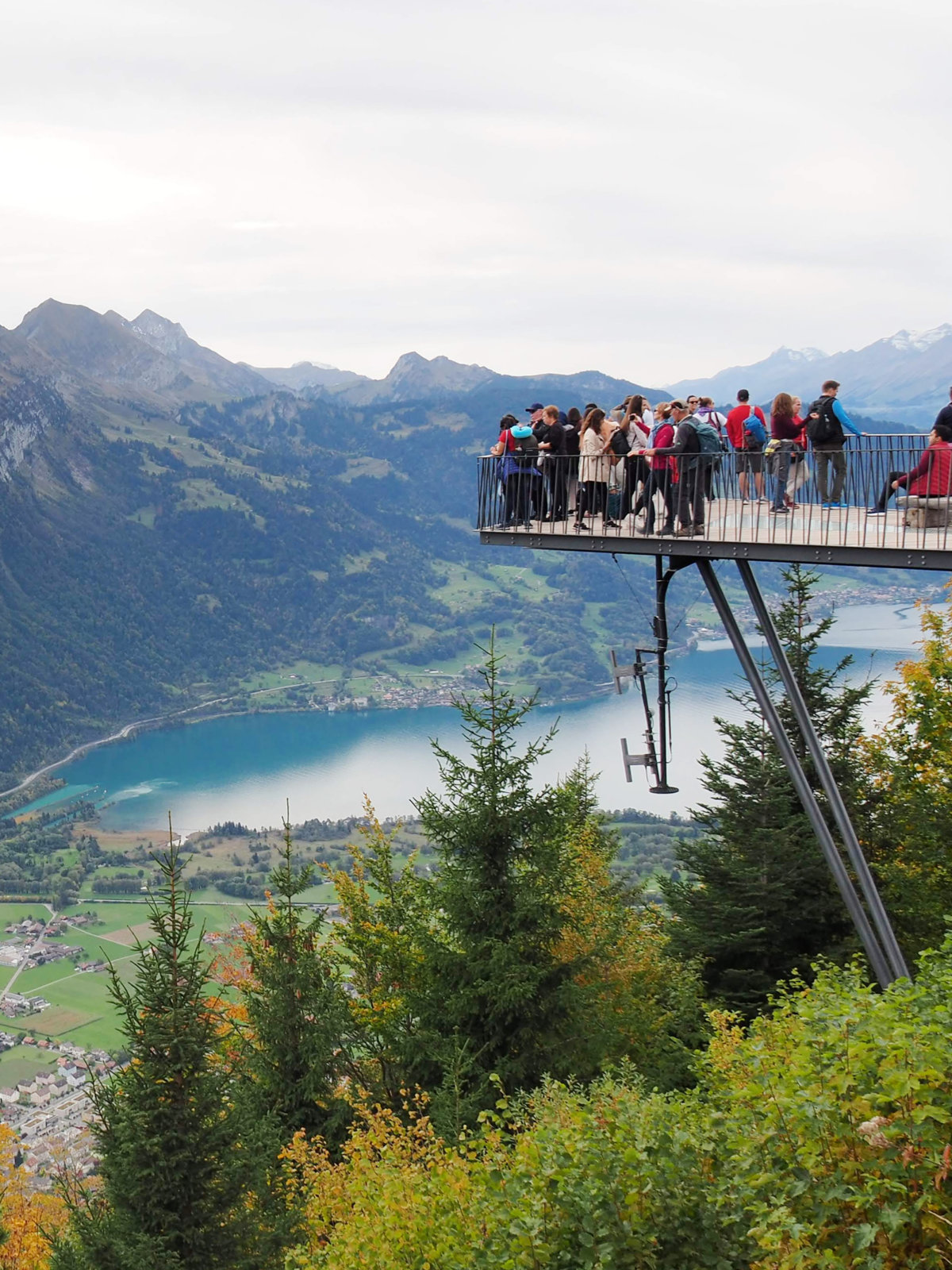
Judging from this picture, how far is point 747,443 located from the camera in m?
13.3

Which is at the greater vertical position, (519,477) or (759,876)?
(519,477)

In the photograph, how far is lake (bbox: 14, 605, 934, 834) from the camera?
429 feet

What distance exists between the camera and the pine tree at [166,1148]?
12711mm

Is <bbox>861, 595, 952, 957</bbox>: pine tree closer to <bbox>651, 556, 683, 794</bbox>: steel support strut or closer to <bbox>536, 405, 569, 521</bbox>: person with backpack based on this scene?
Answer: <bbox>651, 556, 683, 794</bbox>: steel support strut

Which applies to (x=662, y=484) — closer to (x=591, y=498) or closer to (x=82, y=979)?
(x=591, y=498)

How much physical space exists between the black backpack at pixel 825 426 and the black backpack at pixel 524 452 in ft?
12.3

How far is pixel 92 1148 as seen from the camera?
45.8ft

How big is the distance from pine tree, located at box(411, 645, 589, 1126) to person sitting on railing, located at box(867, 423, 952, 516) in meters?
6.28

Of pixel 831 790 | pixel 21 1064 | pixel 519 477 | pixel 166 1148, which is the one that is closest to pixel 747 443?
pixel 519 477

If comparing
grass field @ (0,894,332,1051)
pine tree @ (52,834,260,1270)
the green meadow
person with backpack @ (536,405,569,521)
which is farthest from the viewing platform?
grass field @ (0,894,332,1051)

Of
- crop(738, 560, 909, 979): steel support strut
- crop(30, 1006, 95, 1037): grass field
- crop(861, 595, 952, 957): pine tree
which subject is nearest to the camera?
crop(738, 560, 909, 979): steel support strut

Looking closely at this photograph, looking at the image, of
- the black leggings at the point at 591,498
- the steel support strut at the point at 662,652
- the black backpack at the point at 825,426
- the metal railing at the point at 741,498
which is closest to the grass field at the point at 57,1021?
the metal railing at the point at 741,498

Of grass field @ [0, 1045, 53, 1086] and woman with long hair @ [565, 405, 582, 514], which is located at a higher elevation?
woman with long hair @ [565, 405, 582, 514]

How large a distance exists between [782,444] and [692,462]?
37.2 inches
